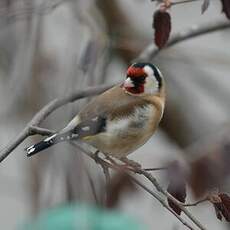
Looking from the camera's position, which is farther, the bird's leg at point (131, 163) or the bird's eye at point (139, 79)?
the bird's eye at point (139, 79)

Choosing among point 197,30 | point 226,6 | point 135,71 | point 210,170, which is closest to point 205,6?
point 226,6

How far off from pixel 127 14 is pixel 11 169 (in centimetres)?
211

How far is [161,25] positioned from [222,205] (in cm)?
36

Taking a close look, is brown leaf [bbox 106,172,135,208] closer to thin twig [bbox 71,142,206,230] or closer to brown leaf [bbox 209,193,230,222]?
thin twig [bbox 71,142,206,230]

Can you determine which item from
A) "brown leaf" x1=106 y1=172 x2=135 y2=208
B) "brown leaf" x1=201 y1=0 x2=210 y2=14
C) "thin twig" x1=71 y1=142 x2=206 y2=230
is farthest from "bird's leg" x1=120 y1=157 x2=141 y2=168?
"brown leaf" x1=106 y1=172 x2=135 y2=208

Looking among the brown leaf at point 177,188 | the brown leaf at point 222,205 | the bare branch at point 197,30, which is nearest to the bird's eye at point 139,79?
the brown leaf at point 177,188

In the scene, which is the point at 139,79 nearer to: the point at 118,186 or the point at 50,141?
the point at 50,141

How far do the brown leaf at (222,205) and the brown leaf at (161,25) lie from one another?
321mm

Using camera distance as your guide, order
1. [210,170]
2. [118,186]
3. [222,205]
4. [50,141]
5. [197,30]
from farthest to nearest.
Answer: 1. [197,30]
2. [118,186]
3. [210,170]
4. [50,141]
5. [222,205]

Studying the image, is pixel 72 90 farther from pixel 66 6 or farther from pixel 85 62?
pixel 66 6

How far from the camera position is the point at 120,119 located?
1685 millimetres

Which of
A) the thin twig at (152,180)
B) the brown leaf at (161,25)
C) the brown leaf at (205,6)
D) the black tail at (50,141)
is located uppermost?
the brown leaf at (205,6)

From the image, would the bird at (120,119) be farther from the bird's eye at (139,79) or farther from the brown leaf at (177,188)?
the brown leaf at (177,188)

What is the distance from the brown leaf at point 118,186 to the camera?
214 cm
